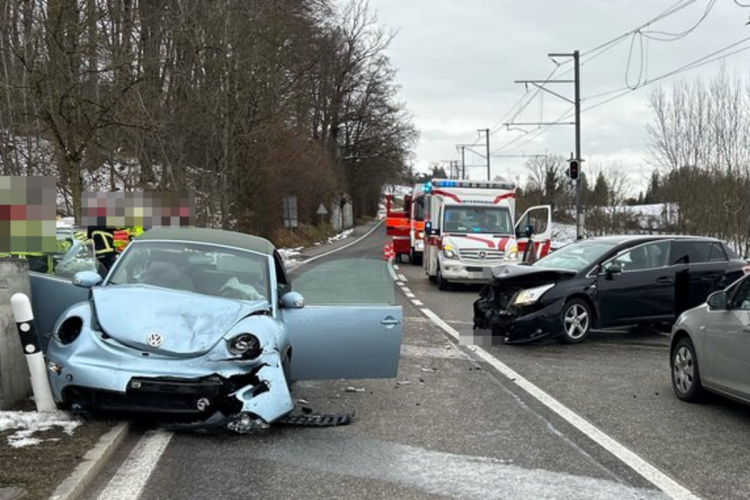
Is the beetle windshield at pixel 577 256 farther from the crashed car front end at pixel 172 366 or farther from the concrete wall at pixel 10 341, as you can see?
the concrete wall at pixel 10 341

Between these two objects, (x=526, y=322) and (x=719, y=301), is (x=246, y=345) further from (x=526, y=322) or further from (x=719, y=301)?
(x=526, y=322)

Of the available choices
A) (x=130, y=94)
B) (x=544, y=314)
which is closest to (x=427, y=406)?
(x=544, y=314)

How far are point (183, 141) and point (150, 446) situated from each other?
19287mm

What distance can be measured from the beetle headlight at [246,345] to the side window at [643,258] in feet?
21.3

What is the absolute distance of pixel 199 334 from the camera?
5191 mm

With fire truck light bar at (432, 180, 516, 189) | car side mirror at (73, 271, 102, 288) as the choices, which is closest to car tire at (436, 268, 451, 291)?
fire truck light bar at (432, 180, 516, 189)

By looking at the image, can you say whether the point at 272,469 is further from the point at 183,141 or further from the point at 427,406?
the point at 183,141

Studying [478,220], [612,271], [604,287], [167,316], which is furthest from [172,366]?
[478,220]

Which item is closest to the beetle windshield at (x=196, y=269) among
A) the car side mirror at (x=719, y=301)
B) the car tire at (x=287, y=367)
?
the car tire at (x=287, y=367)

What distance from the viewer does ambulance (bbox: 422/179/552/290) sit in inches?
674

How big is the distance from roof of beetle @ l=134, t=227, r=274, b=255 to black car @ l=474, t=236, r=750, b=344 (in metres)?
4.15

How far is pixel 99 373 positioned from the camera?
4883mm

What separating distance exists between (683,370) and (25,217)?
663 centimetres

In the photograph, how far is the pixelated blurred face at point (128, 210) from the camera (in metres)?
9.90
